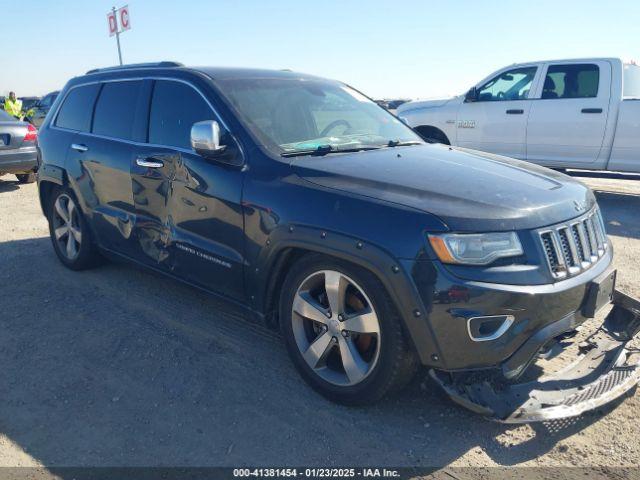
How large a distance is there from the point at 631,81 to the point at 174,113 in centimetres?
720

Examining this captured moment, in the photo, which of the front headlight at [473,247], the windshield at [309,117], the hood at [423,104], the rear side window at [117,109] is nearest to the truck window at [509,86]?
the hood at [423,104]

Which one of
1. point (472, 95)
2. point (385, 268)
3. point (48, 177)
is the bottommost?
point (48, 177)

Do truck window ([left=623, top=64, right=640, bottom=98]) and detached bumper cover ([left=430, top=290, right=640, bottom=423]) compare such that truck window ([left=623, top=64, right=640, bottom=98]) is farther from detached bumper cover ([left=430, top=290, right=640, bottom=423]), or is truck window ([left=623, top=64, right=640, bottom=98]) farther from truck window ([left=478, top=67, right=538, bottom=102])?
detached bumper cover ([left=430, top=290, right=640, bottom=423])

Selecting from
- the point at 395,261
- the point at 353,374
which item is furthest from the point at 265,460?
the point at 395,261

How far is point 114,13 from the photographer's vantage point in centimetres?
1650

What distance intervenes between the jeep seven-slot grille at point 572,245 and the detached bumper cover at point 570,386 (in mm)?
420

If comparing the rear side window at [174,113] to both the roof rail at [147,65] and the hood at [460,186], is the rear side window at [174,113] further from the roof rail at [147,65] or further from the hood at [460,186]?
the hood at [460,186]

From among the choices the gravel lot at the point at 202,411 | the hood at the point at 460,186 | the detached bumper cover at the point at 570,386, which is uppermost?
the hood at the point at 460,186

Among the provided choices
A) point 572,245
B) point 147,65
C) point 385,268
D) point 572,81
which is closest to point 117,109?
point 147,65

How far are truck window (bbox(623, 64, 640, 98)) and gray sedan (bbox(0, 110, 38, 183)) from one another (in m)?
9.26

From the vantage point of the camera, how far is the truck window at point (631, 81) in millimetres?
7859

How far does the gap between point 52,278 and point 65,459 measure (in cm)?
274

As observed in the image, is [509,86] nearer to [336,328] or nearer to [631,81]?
[631,81]

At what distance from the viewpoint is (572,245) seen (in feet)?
8.64
